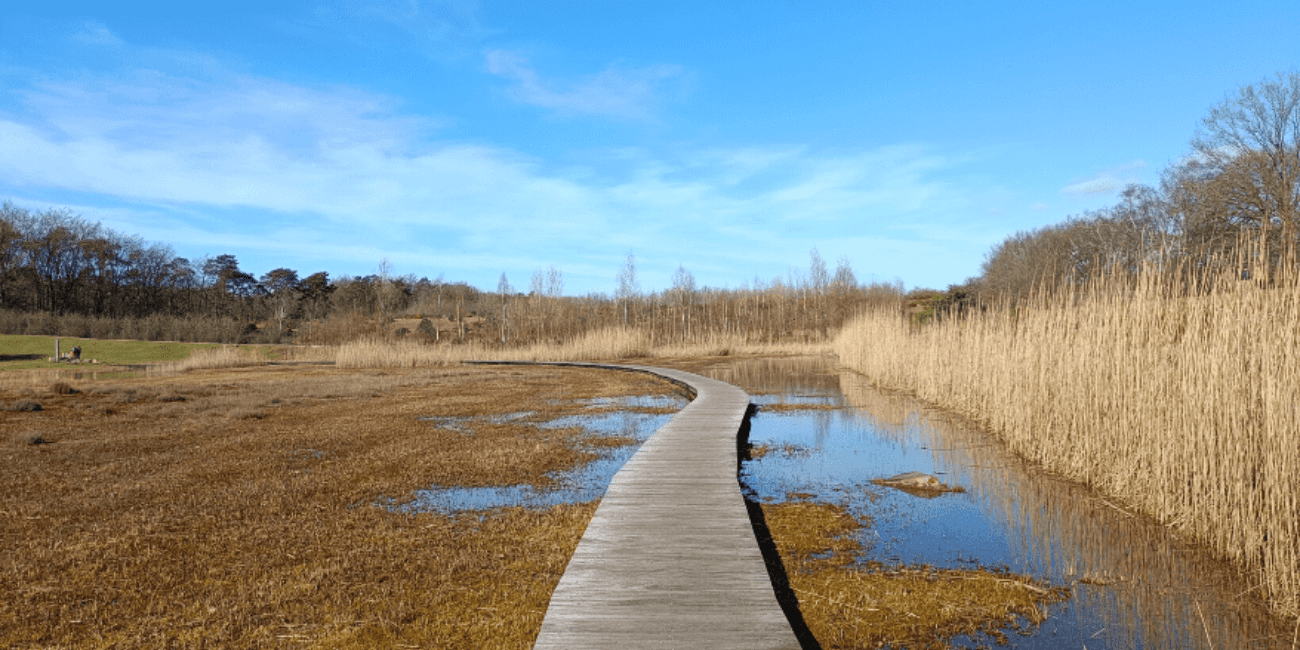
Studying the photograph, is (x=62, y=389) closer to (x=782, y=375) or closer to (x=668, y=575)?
(x=782, y=375)

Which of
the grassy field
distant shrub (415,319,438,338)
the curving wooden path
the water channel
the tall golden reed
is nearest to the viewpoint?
the curving wooden path

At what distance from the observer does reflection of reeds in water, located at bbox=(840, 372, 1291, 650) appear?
3205mm

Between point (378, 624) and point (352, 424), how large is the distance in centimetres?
678

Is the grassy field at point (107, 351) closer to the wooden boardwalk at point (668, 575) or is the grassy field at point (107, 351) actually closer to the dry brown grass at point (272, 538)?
the dry brown grass at point (272, 538)

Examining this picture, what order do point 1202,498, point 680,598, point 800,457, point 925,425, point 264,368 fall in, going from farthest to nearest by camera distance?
1. point 264,368
2. point 925,425
3. point 800,457
4. point 1202,498
5. point 680,598

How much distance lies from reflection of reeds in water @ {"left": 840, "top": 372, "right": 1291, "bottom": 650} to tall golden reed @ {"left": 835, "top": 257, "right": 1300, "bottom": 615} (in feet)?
0.48

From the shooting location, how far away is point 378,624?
3.20 m

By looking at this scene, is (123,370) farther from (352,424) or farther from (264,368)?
(352,424)

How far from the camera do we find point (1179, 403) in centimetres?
439

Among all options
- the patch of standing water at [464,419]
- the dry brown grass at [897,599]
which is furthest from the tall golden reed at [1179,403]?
the patch of standing water at [464,419]

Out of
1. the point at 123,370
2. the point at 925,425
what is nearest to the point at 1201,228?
the point at 925,425

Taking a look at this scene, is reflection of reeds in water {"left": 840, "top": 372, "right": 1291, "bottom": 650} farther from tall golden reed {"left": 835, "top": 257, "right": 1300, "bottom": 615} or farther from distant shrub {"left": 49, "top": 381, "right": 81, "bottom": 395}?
distant shrub {"left": 49, "top": 381, "right": 81, "bottom": 395}

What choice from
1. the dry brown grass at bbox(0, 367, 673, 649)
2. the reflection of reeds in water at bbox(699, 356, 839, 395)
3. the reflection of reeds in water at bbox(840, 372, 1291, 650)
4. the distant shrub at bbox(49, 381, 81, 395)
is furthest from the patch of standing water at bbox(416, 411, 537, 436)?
the distant shrub at bbox(49, 381, 81, 395)

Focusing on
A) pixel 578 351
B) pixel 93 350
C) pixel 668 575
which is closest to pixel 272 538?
pixel 668 575
